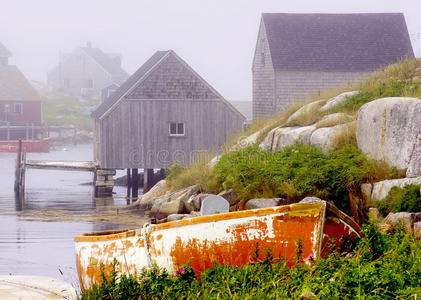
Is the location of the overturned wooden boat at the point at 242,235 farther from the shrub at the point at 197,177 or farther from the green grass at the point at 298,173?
the shrub at the point at 197,177

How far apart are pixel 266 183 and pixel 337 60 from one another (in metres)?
24.5

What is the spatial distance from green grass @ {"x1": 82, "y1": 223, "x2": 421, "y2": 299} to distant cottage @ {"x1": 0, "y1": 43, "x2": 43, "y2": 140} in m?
66.7

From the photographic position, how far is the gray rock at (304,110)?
21.5 m

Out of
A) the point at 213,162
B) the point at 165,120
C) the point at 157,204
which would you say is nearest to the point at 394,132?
the point at 213,162

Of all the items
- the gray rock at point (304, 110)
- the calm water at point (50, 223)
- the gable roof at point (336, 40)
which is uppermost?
the gable roof at point (336, 40)

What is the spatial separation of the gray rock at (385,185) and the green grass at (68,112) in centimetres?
7662

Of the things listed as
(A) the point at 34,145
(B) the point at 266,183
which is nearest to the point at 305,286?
(B) the point at 266,183

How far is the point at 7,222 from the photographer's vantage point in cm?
2483

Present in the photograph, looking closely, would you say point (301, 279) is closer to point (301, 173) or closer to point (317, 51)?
point (301, 173)

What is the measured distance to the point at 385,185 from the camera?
14469 millimetres

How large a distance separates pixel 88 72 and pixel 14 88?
1875 cm

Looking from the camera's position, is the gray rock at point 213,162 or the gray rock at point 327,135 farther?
the gray rock at point 213,162

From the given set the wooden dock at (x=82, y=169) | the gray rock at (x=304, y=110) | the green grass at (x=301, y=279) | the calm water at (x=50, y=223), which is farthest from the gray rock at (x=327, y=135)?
the wooden dock at (x=82, y=169)

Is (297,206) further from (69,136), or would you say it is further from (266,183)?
(69,136)
